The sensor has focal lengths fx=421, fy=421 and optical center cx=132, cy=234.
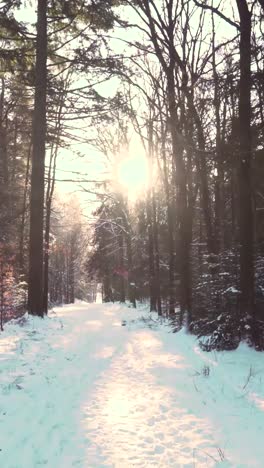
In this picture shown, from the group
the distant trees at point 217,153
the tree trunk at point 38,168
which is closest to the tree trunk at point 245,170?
the distant trees at point 217,153

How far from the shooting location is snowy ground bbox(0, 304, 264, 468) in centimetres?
407

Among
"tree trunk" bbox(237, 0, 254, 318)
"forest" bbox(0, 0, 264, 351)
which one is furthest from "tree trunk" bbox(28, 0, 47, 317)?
"tree trunk" bbox(237, 0, 254, 318)

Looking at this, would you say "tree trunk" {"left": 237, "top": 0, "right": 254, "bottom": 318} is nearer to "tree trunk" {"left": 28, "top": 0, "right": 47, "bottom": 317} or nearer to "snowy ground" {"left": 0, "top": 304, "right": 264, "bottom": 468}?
"snowy ground" {"left": 0, "top": 304, "right": 264, "bottom": 468}

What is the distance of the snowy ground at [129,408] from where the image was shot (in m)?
4.07

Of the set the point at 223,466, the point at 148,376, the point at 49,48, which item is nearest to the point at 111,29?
the point at 49,48

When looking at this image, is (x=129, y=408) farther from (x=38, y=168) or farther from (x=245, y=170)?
(x=38, y=168)

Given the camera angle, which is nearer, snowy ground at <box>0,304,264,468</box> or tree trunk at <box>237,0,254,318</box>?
snowy ground at <box>0,304,264,468</box>

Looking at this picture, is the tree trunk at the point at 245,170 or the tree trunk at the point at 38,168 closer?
the tree trunk at the point at 245,170

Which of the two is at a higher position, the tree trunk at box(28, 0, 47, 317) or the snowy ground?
the tree trunk at box(28, 0, 47, 317)

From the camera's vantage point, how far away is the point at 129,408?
17.9 ft

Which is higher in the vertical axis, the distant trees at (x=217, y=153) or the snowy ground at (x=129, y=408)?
the distant trees at (x=217, y=153)

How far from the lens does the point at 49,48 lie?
14984 mm

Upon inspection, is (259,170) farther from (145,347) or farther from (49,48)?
(49,48)

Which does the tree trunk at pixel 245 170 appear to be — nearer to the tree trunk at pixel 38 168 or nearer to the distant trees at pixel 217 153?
the distant trees at pixel 217 153
